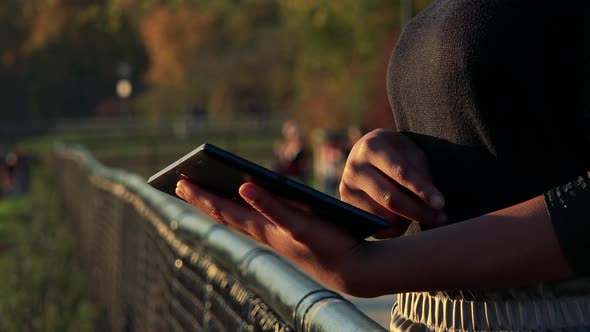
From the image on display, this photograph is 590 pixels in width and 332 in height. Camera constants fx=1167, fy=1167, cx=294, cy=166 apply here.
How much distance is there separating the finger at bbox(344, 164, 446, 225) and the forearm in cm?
24

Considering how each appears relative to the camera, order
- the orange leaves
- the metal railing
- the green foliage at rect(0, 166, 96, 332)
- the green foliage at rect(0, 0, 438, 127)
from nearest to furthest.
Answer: the metal railing
the green foliage at rect(0, 166, 96, 332)
the green foliage at rect(0, 0, 438, 127)
the orange leaves

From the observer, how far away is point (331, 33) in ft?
118

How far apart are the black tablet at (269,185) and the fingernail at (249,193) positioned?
2cm

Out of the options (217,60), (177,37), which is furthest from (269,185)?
(177,37)

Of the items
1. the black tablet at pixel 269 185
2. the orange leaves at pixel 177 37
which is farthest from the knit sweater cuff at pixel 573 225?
the orange leaves at pixel 177 37

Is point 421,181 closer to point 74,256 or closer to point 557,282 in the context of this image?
point 557,282

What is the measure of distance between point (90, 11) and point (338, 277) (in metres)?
12.2

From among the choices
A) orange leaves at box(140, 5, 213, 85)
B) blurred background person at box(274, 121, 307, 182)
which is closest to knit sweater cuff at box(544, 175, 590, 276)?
blurred background person at box(274, 121, 307, 182)

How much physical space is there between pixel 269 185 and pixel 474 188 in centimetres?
39

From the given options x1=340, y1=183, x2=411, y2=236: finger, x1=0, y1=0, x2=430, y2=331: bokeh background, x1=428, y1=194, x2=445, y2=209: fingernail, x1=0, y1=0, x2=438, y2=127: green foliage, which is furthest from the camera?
x1=0, y1=0, x2=438, y2=127: green foliage

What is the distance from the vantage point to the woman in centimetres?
175

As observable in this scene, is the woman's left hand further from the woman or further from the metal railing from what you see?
the metal railing

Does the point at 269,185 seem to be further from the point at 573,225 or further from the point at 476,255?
the point at 573,225

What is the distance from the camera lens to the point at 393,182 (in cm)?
209
